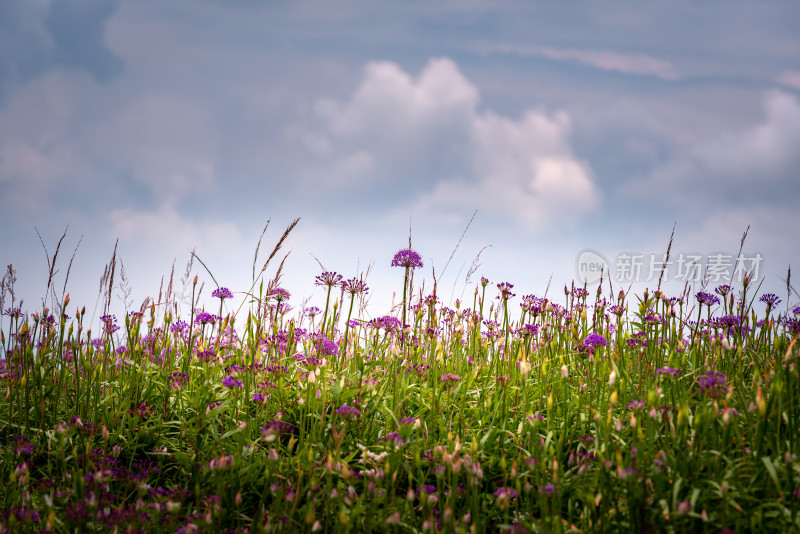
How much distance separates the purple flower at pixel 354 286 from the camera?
12.3 ft

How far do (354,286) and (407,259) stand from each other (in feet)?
1.53

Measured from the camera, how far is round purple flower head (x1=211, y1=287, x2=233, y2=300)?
4.16 meters

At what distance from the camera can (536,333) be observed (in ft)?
14.5

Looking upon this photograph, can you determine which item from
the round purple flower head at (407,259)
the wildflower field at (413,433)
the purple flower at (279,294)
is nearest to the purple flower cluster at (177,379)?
the wildflower field at (413,433)

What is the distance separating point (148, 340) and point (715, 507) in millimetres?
4593

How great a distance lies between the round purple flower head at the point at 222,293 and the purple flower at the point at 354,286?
107 cm

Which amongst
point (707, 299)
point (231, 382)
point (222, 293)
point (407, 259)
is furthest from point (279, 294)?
point (707, 299)

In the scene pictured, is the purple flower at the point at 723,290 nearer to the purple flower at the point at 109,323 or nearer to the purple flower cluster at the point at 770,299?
the purple flower cluster at the point at 770,299

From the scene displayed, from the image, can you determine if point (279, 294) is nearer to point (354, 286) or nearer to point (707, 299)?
point (354, 286)

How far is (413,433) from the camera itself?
340 centimetres

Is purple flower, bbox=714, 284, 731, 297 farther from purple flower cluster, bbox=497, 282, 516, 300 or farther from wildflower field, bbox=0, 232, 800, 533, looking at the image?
purple flower cluster, bbox=497, 282, 516, 300

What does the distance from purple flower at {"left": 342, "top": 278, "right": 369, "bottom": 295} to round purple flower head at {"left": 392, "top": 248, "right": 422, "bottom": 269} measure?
0.98ft

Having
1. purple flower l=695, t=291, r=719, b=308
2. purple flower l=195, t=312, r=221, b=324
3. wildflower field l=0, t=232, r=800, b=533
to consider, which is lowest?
wildflower field l=0, t=232, r=800, b=533

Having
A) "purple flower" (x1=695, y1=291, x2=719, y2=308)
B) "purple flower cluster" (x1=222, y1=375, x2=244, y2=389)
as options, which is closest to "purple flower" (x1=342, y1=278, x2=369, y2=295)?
"purple flower cluster" (x1=222, y1=375, x2=244, y2=389)
